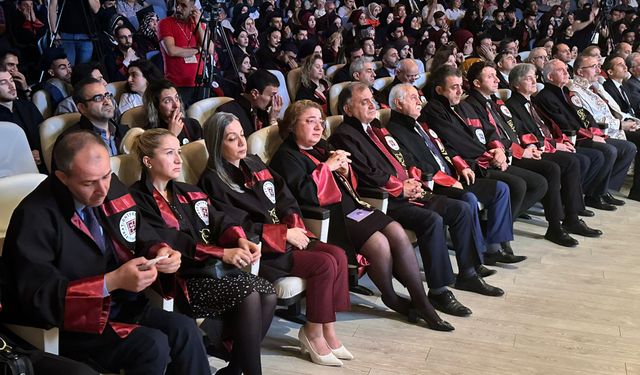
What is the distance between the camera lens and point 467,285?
3.83 m

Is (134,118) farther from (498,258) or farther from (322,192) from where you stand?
(498,258)

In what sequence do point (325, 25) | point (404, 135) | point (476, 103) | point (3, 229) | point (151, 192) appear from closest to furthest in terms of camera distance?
point (3, 229), point (151, 192), point (404, 135), point (476, 103), point (325, 25)

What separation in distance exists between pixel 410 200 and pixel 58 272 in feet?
6.54

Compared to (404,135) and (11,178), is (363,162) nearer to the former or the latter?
(404,135)

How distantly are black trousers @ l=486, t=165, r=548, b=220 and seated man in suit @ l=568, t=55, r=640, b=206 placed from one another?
95cm

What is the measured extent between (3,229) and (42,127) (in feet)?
3.22

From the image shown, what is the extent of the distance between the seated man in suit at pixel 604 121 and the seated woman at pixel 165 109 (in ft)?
9.39

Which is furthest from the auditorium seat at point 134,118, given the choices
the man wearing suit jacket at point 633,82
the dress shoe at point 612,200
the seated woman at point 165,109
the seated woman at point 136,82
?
the man wearing suit jacket at point 633,82

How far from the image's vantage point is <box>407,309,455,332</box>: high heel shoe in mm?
3361

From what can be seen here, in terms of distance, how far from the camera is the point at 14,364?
1.92 metres

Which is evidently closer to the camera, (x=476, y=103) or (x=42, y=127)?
(x=42, y=127)

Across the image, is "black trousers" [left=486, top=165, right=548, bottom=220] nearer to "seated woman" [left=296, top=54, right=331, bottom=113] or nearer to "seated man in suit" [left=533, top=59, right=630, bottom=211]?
"seated man in suit" [left=533, top=59, right=630, bottom=211]

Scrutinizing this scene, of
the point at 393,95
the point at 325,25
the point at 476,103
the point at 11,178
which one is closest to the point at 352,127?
the point at 393,95

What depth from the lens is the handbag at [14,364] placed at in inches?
75.4
